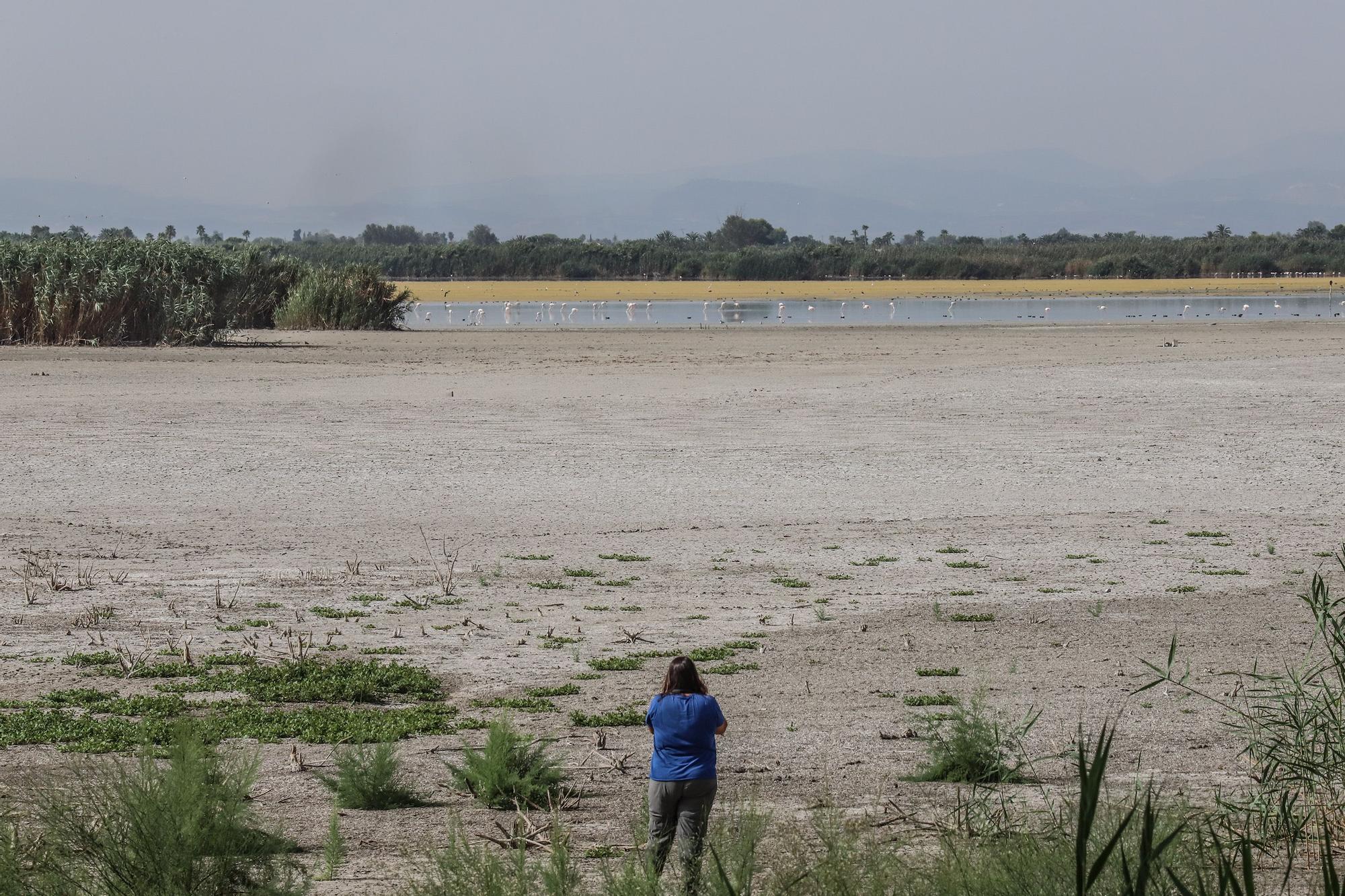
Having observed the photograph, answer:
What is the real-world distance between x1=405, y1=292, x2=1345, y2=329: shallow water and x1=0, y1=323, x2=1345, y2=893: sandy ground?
27108 millimetres

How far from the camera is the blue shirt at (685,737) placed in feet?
19.5

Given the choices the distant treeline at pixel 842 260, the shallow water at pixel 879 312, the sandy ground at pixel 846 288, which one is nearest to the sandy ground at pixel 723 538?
the shallow water at pixel 879 312

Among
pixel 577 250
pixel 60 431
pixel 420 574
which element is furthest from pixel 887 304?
pixel 420 574

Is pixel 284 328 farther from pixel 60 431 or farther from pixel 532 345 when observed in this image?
pixel 60 431

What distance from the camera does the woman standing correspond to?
19.4 ft

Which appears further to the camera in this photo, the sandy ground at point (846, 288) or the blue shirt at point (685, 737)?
the sandy ground at point (846, 288)

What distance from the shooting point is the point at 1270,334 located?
44.3m

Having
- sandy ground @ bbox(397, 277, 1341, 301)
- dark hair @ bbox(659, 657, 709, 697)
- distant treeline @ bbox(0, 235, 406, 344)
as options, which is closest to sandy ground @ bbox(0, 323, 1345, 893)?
dark hair @ bbox(659, 657, 709, 697)

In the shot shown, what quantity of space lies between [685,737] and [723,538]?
7890 millimetres

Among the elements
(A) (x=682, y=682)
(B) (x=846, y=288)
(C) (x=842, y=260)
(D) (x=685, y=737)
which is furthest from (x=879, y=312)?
(D) (x=685, y=737)

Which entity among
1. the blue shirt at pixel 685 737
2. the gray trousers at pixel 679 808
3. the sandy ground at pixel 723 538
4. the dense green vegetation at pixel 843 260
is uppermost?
the dense green vegetation at pixel 843 260

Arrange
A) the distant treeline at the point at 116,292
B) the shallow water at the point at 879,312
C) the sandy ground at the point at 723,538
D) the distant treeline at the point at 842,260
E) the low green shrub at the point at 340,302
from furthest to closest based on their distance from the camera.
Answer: the distant treeline at the point at 842,260 < the shallow water at the point at 879,312 < the low green shrub at the point at 340,302 < the distant treeline at the point at 116,292 < the sandy ground at the point at 723,538

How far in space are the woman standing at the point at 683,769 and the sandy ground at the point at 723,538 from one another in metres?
0.21

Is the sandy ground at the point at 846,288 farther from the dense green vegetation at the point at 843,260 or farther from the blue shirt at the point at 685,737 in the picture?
the blue shirt at the point at 685,737
